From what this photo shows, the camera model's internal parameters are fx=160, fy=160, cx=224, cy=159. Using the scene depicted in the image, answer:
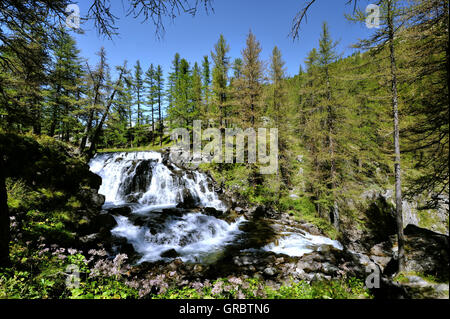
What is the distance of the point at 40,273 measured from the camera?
329cm

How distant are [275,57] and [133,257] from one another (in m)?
18.8

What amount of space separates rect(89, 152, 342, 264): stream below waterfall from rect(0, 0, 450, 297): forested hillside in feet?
5.69

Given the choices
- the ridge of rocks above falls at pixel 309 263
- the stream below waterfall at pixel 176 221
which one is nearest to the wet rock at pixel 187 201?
the stream below waterfall at pixel 176 221

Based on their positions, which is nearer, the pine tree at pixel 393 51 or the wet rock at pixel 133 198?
the pine tree at pixel 393 51

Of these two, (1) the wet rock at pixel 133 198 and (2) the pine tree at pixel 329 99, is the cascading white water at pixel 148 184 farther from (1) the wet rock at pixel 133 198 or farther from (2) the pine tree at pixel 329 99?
(2) the pine tree at pixel 329 99

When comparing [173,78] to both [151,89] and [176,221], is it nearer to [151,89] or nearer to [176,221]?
[151,89]

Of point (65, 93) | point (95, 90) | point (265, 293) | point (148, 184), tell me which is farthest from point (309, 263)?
point (65, 93)

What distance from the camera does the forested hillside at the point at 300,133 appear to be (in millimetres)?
3584

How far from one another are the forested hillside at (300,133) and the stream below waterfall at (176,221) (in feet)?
5.69

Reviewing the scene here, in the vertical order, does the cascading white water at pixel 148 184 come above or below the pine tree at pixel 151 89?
below

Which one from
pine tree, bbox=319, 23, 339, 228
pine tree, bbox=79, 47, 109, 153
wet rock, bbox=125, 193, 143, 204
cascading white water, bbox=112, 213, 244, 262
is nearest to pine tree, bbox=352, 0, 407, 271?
pine tree, bbox=319, 23, 339, 228

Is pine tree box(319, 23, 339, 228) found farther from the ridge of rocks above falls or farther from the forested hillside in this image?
the ridge of rocks above falls
